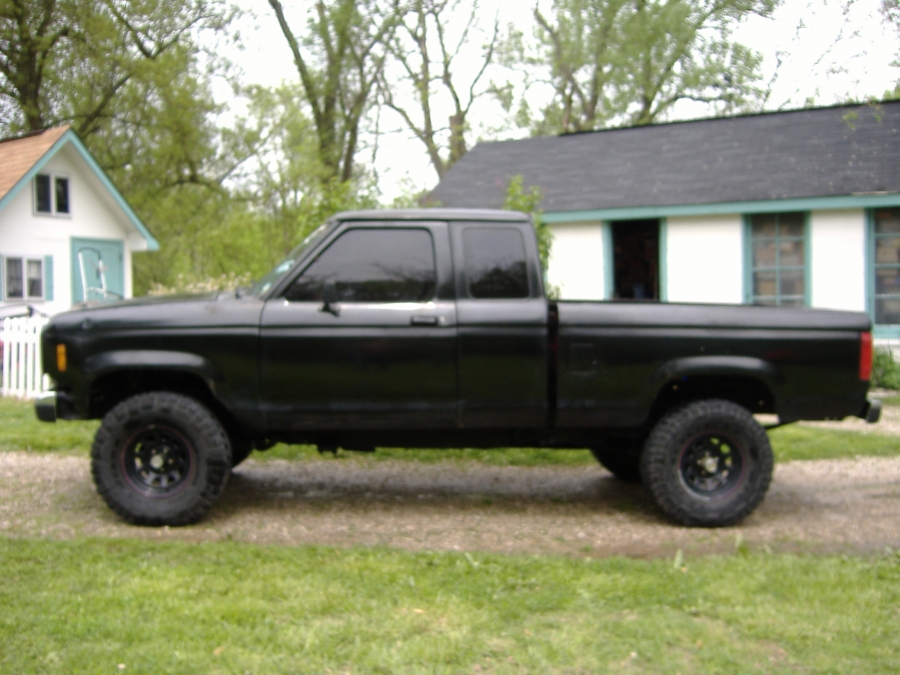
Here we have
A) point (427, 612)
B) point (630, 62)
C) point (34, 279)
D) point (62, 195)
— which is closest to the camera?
point (427, 612)

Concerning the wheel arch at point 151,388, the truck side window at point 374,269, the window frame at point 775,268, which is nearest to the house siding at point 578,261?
the window frame at point 775,268

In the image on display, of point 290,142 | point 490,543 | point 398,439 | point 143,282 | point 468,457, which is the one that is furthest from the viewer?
point 143,282

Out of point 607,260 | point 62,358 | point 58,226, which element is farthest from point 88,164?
point 62,358

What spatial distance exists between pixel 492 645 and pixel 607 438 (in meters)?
2.42

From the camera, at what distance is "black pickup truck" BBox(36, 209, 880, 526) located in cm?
558

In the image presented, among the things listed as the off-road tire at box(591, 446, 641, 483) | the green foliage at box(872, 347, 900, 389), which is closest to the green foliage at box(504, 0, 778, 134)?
the green foliage at box(872, 347, 900, 389)

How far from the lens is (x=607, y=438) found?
6.02 metres

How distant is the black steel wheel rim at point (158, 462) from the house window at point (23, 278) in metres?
14.8

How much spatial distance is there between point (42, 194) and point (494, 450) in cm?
1544

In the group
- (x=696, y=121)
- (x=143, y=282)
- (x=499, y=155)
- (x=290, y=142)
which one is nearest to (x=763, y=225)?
(x=696, y=121)

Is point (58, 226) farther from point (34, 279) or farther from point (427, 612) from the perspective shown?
point (427, 612)

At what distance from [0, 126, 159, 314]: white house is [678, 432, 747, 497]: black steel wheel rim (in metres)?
15.1

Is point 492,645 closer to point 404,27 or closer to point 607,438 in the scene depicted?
point 607,438

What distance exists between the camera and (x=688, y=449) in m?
5.80
